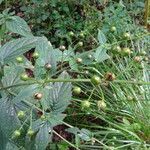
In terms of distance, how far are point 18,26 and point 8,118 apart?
0.42 metres

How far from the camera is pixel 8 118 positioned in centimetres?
126

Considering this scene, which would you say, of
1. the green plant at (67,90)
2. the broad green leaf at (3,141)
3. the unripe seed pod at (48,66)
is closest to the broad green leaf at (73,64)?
the green plant at (67,90)

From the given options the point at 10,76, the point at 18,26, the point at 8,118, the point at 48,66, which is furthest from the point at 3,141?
the point at 18,26

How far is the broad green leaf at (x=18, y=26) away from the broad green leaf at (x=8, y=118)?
34cm

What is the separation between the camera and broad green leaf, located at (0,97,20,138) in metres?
1.26

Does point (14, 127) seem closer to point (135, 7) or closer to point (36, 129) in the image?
point (36, 129)

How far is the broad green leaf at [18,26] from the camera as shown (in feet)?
4.99

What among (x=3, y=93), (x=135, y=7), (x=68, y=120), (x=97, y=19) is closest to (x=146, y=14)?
(x=135, y=7)

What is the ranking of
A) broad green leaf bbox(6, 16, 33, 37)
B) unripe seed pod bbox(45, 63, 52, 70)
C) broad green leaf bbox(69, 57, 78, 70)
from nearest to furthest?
unripe seed pod bbox(45, 63, 52, 70)
broad green leaf bbox(69, 57, 78, 70)
broad green leaf bbox(6, 16, 33, 37)

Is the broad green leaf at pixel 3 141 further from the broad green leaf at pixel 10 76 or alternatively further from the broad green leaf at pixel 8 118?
the broad green leaf at pixel 10 76

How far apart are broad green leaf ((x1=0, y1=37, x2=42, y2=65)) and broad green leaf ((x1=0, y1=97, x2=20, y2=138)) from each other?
0.43ft

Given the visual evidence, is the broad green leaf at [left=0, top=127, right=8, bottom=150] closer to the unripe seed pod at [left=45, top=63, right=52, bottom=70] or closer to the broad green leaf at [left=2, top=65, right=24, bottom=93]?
the broad green leaf at [left=2, top=65, right=24, bottom=93]

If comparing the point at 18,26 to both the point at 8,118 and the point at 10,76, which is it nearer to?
the point at 10,76

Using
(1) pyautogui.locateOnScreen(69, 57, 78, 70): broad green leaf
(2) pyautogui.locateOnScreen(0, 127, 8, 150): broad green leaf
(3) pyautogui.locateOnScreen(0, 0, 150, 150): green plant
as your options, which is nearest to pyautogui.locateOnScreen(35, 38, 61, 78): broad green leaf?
(3) pyautogui.locateOnScreen(0, 0, 150, 150): green plant
